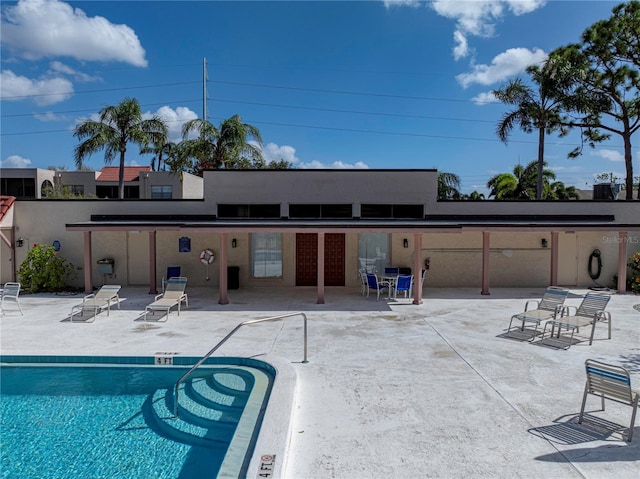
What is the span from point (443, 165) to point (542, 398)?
30.2 m

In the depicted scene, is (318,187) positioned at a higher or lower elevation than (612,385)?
higher

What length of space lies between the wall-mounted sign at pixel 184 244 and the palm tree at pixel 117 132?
11.0 meters

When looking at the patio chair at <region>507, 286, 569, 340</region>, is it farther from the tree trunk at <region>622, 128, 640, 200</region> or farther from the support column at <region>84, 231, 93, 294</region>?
the tree trunk at <region>622, 128, 640, 200</region>

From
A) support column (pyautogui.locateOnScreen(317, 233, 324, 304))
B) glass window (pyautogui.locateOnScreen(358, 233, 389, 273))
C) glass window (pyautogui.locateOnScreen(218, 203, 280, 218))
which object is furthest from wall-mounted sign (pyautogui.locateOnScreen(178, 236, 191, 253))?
glass window (pyautogui.locateOnScreen(358, 233, 389, 273))

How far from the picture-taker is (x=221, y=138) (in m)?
23.3

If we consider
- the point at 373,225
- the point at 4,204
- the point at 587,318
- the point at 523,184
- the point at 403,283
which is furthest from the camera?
the point at 523,184

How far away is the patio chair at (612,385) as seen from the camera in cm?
485

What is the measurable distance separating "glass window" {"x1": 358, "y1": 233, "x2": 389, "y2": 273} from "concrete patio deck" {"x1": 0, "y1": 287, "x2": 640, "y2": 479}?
299cm

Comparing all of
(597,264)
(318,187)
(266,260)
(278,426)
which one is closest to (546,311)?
(597,264)

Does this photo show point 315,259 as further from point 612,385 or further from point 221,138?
point 612,385

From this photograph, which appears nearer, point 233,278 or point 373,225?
point 373,225

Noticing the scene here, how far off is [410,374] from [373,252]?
9266 millimetres

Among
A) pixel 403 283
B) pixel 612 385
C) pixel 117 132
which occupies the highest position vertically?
pixel 117 132

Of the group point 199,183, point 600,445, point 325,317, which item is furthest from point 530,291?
point 199,183
